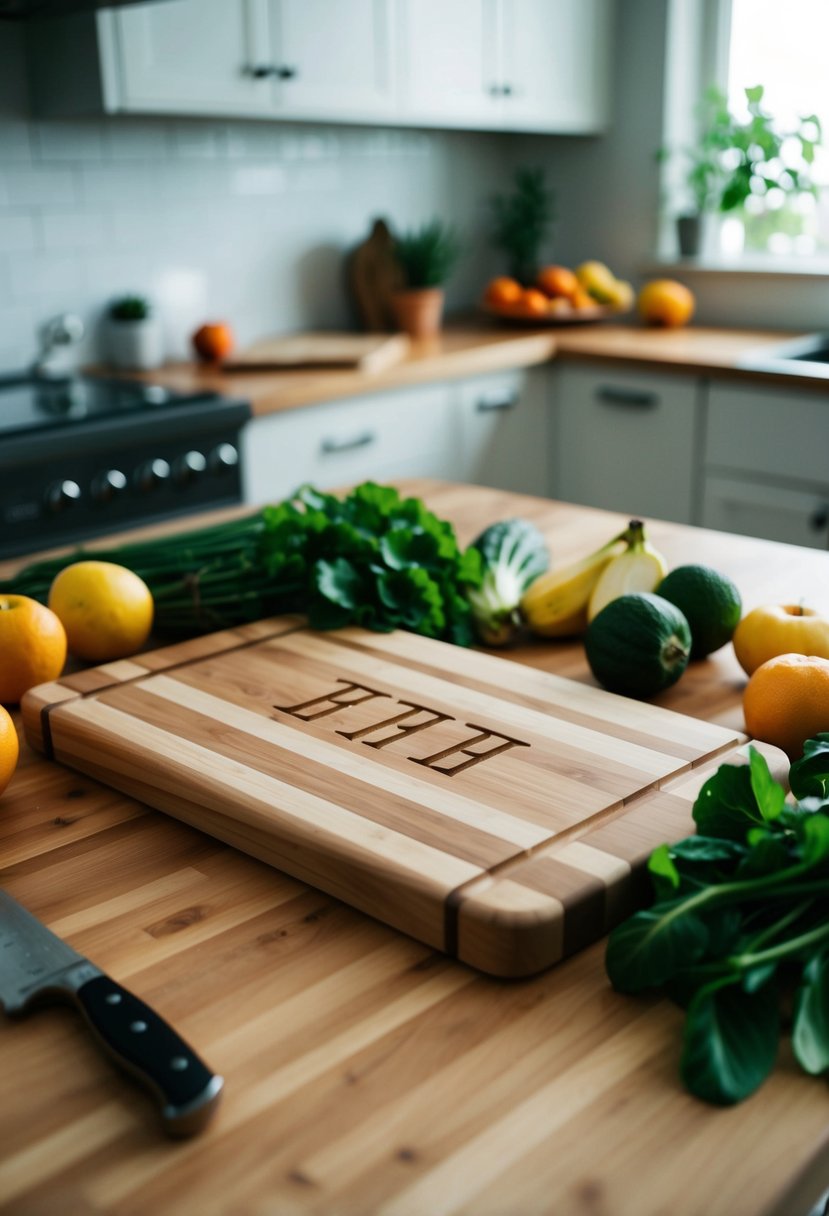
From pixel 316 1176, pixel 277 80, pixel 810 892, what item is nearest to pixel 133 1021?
pixel 316 1176

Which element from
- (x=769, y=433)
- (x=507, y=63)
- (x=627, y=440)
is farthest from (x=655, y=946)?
(x=507, y=63)

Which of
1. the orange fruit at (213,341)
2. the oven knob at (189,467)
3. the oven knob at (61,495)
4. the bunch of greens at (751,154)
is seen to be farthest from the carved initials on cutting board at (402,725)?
the bunch of greens at (751,154)

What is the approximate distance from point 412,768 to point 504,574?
40 centimetres

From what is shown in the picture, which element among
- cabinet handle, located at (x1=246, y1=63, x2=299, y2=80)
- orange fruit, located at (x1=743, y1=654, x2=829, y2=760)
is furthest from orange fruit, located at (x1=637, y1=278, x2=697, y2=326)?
orange fruit, located at (x1=743, y1=654, x2=829, y2=760)

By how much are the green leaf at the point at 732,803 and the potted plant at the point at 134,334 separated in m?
2.40

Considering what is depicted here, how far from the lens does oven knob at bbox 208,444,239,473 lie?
2437 millimetres

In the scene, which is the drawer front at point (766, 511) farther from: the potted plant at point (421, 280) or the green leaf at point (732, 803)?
the green leaf at point (732, 803)

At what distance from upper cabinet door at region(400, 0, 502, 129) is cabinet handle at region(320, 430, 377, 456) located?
88 cm

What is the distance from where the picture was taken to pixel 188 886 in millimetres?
814

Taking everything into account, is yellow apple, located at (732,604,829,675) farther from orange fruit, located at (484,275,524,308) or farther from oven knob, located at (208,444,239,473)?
orange fruit, located at (484,275,524,308)

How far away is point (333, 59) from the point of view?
279 cm

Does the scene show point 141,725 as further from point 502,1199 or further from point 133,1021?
point 502,1199

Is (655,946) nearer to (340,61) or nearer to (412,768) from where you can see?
(412,768)

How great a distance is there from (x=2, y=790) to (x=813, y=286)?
2949 millimetres
